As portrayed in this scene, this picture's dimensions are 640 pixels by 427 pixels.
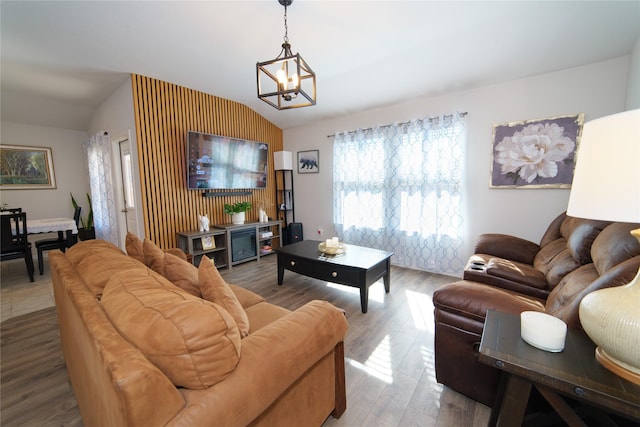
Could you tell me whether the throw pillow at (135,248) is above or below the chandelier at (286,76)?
below

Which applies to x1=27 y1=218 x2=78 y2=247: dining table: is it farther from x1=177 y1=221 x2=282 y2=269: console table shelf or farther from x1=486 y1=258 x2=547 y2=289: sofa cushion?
x1=486 y1=258 x2=547 y2=289: sofa cushion

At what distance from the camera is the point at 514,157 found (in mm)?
2904

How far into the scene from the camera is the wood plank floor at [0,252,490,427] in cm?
142

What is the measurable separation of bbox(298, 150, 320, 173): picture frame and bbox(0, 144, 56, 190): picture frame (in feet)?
15.7

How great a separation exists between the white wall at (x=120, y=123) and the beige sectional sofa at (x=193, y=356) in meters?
2.48

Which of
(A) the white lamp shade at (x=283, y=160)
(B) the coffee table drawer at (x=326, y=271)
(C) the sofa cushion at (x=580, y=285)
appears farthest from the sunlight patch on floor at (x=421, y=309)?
(A) the white lamp shade at (x=283, y=160)

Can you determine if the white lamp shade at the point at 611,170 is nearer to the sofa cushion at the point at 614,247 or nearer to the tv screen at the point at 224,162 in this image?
the sofa cushion at the point at 614,247

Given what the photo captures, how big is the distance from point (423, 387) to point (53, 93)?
5989 millimetres

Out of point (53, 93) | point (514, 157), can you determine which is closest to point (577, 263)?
point (514, 157)

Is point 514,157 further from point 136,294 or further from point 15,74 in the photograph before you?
point 15,74

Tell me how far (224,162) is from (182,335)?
3703mm

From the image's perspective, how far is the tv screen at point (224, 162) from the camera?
3.70 m

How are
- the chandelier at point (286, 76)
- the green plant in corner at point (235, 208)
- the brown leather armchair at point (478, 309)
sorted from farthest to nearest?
the green plant in corner at point (235, 208) → the chandelier at point (286, 76) → the brown leather armchair at point (478, 309)

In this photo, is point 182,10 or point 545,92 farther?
point 545,92
